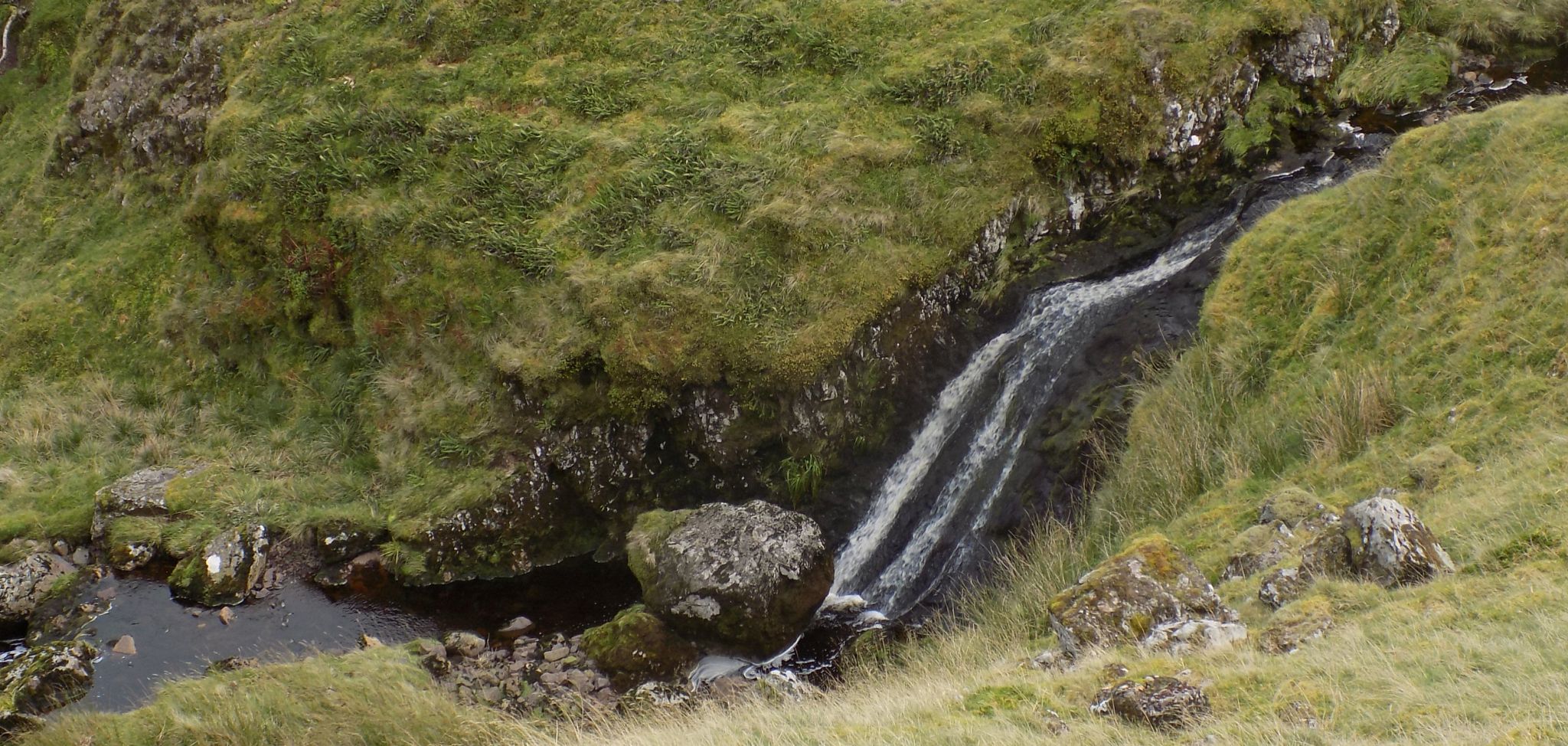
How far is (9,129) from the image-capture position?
980 inches

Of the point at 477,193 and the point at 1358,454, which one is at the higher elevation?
the point at 477,193

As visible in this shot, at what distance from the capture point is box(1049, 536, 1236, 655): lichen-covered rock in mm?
6727

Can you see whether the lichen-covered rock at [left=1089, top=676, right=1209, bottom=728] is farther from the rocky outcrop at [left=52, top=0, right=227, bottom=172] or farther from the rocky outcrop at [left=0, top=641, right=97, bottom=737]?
the rocky outcrop at [left=52, top=0, right=227, bottom=172]

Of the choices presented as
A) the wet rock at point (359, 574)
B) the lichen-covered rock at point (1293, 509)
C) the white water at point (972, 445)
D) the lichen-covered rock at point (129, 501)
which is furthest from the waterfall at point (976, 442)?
the lichen-covered rock at point (129, 501)

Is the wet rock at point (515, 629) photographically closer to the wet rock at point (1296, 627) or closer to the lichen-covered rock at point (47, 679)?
the lichen-covered rock at point (47, 679)

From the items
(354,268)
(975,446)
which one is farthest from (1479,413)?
(354,268)

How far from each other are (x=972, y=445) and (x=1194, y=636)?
653 centimetres

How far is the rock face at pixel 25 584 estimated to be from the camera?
13.2m

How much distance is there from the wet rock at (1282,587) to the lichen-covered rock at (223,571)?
13.1m

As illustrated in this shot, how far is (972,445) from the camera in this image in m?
12.9

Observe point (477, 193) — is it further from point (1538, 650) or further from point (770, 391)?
point (1538, 650)

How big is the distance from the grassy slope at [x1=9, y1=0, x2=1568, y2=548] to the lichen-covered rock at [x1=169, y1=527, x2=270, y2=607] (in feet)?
1.78

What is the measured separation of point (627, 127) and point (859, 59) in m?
4.24

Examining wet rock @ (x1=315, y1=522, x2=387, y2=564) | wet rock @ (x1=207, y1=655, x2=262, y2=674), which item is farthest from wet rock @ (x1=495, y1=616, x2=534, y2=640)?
wet rock @ (x1=207, y1=655, x2=262, y2=674)
